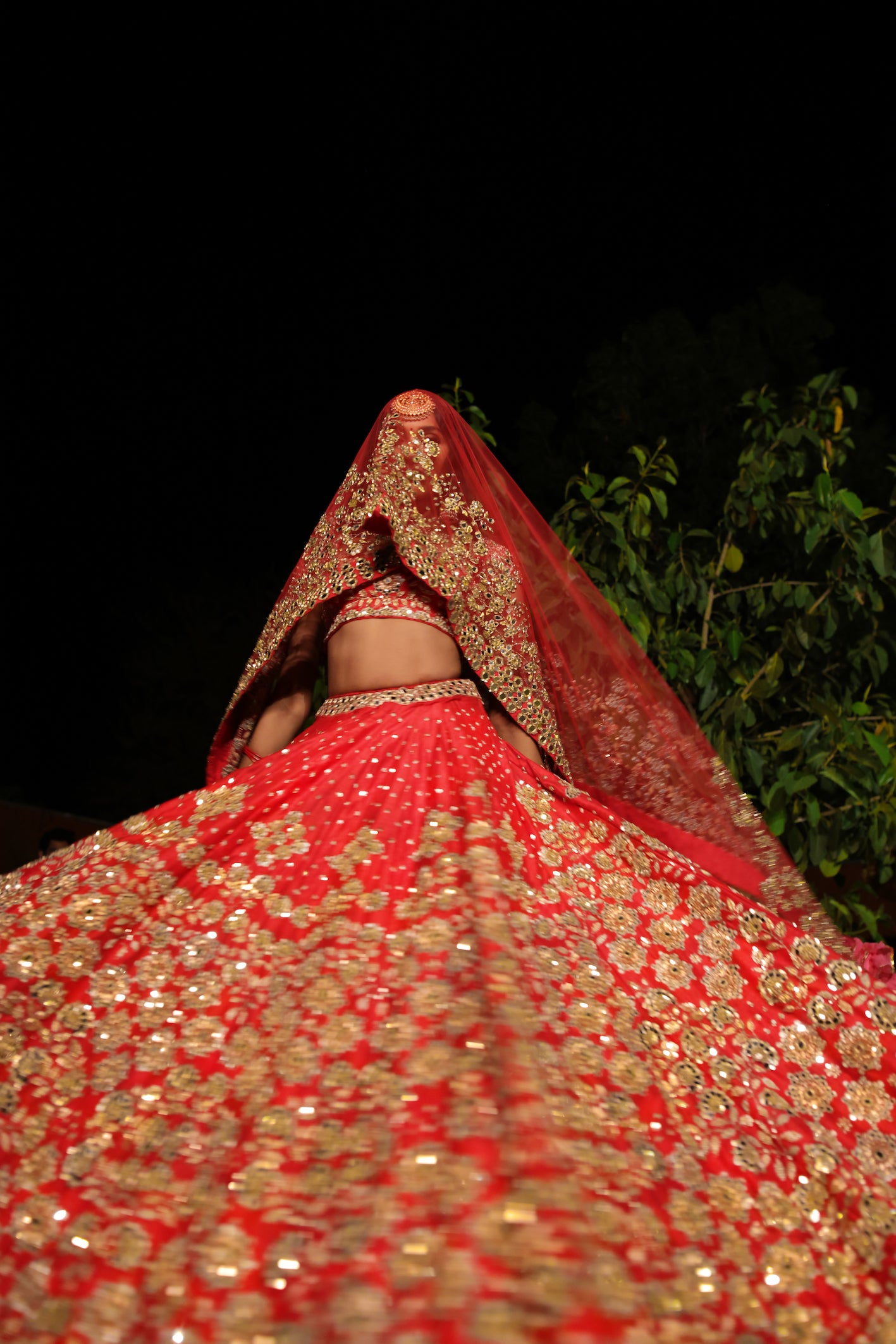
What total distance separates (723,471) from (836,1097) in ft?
10.7

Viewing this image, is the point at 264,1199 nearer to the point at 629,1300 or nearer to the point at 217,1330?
the point at 217,1330

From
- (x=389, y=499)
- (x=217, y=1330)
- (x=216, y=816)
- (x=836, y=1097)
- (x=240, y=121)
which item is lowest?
(x=836, y=1097)


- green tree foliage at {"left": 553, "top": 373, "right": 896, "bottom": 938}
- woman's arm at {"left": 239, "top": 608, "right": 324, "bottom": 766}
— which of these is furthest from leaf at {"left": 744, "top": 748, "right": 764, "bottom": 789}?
woman's arm at {"left": 239, "top": 608, "right": 324, "bottom": 766}

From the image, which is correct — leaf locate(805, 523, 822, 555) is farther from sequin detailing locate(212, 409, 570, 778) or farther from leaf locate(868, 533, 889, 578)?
sequin detailing locate(212, 409, 570, 778)

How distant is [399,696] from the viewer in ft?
6.38

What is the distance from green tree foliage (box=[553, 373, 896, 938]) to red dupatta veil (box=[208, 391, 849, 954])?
385 millimetres

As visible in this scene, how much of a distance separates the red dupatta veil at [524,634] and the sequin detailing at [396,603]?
1.1 inches

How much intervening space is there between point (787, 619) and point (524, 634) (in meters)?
0.91

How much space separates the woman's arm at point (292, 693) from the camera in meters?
2.17

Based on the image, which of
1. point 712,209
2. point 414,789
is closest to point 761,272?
point 712,209

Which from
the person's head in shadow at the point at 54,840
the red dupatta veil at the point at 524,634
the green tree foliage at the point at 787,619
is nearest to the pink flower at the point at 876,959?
the red dupatta veil at the point at 524,634

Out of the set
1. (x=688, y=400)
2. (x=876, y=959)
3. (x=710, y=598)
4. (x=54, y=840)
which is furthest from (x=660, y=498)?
(x=688, y=400)

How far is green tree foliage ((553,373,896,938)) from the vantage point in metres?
2.39

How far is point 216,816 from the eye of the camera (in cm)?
169
